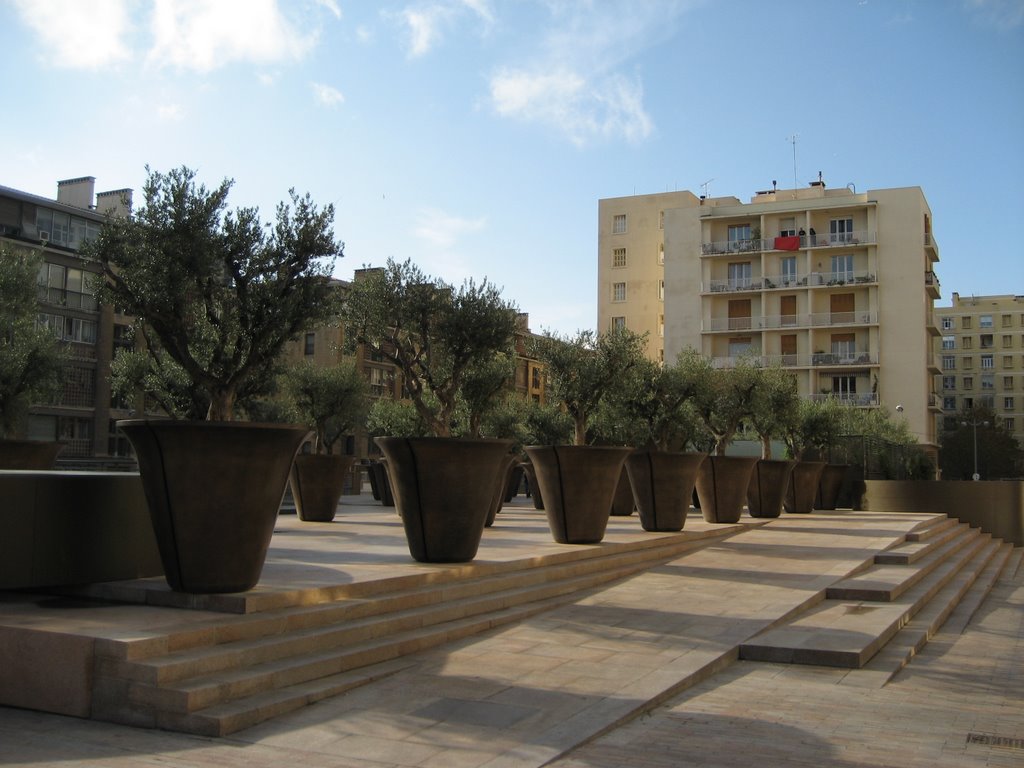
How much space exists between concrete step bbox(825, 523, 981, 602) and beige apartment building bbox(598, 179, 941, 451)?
1685 inches

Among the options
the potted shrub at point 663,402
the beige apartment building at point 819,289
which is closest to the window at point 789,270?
the beige apartment building at point 819,289

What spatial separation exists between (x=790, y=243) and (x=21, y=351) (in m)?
46.3

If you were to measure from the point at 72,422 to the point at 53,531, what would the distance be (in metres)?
44.1

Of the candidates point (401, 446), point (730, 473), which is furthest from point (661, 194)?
point (401, 446)

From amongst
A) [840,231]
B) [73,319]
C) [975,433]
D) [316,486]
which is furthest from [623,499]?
[975,433]

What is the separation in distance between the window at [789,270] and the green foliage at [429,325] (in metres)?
39.0

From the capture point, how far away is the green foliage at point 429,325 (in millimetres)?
21484

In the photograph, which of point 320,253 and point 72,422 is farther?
point 72,422

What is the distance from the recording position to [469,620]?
698 centimetres

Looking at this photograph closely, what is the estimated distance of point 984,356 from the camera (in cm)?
10275

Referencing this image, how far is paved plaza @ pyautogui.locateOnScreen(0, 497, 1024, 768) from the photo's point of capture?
4402 mm

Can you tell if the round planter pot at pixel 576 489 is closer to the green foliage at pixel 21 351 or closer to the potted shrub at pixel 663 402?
the potted shrub at pixel 663 402

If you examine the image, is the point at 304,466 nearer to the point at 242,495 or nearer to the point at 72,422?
the point at 242,495

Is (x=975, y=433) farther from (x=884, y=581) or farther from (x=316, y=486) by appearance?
(x=884, y=581)
